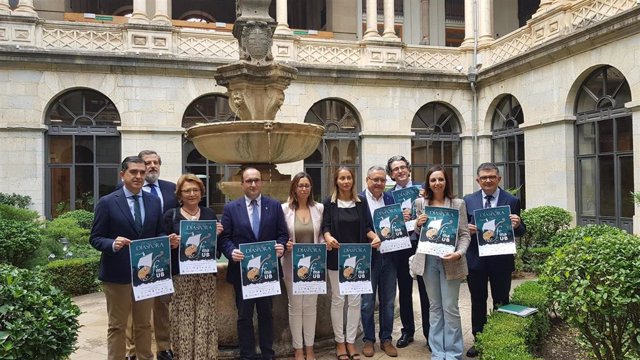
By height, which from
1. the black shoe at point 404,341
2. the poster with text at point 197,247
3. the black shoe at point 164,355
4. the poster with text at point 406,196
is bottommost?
the black shoe at point 404,341

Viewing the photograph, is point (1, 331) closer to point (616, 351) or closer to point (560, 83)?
point (616, 351)

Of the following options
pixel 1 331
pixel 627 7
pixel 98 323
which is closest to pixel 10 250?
pixel 98 323

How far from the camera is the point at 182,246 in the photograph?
17.0 ft

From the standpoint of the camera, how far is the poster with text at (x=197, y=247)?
17.1 feet

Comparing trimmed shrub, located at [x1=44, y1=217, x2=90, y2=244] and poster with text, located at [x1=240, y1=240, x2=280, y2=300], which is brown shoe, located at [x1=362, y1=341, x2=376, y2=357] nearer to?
poster with text, located at [x1=240, y1=240, x2=280, y2=300]

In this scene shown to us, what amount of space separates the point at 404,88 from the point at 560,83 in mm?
6450

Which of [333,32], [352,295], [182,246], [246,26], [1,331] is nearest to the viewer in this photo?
[1,331]

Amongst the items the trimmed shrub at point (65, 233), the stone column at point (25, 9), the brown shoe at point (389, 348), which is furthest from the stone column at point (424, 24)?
the brown shoe at point (389, 348)

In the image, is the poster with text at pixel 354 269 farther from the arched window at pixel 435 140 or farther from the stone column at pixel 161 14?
the arched window at pixel 435 140

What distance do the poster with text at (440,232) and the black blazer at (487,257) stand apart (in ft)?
2.21

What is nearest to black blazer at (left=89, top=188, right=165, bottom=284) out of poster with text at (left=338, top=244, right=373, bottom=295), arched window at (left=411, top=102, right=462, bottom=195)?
poster with text at (left=338, top=244, right=373, bottom=295)

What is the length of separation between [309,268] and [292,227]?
0.50 meters

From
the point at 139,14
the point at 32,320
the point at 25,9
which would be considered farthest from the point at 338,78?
the point at 32,320

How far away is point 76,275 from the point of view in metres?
10.7
